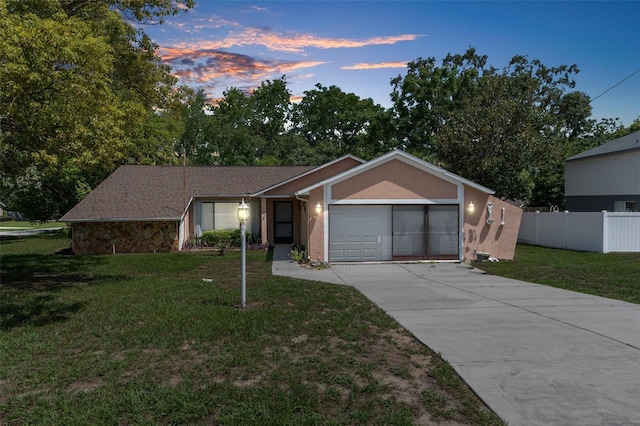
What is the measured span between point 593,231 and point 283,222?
1498 centimetres

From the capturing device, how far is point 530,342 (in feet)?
21.1

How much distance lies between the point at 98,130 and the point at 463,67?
136 ft

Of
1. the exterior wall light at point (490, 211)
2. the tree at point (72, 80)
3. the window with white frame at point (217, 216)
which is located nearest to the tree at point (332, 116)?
the window with white frame at point (217, 216)

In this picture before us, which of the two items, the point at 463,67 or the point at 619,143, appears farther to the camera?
the point at 463,67

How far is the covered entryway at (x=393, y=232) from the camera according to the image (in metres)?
16.1

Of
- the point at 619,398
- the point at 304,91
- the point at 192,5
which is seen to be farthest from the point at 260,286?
the point at 304,91

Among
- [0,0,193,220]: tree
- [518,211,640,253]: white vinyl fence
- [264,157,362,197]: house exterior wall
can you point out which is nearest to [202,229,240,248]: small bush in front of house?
[264,157,362,197]: house exterior wall

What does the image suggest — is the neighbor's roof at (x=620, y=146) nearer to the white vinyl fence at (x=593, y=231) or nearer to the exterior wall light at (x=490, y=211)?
the white vinyl fence at (x=593, y=231)

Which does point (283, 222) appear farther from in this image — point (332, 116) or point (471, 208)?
point (332, 116)

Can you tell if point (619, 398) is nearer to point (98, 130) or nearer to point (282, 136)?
point (98, 130)

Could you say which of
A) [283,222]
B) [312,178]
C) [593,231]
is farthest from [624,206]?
[283,222]

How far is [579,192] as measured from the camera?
2719cm

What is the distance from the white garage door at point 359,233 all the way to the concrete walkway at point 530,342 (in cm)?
383

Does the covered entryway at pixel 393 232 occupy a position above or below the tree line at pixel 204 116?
below
